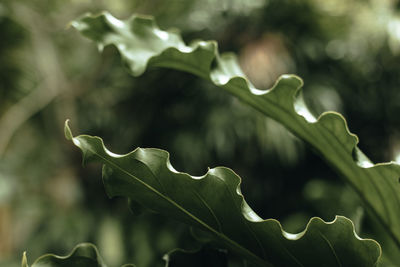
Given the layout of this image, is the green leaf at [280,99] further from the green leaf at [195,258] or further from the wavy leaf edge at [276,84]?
the green leaf at [195,258]

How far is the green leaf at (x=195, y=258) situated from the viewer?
0.39 meters

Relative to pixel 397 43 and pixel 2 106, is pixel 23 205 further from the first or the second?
pixel 397 43

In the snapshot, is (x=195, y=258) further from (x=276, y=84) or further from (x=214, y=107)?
(x=214, y=107)

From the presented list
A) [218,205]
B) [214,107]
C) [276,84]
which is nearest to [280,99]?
[276,84]

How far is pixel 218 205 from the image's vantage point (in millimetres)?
316

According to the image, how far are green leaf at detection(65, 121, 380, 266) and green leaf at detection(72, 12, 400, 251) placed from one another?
0.09m

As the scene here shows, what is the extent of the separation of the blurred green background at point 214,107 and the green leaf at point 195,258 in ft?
4.01

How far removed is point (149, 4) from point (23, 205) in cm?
99

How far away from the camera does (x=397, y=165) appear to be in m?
0.36

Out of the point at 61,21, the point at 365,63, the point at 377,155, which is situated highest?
the point at 61,21

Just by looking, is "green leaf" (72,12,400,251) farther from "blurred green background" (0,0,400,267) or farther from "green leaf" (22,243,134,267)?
"blurred green background" (0,0,400,267)

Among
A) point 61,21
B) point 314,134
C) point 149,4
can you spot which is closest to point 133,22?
point 314,134

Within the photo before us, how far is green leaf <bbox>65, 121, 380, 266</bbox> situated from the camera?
12.0 inches

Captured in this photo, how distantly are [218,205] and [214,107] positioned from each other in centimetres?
145
